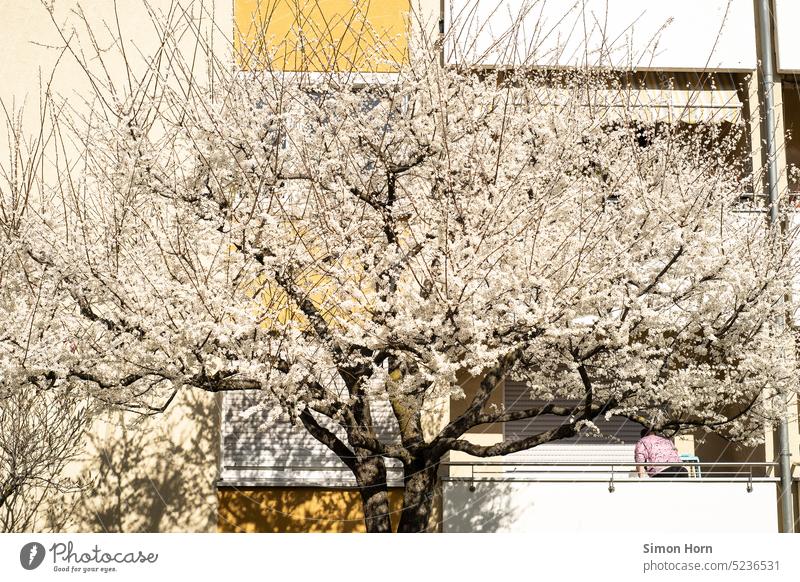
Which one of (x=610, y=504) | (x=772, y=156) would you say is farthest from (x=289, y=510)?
(x=772, y=156)

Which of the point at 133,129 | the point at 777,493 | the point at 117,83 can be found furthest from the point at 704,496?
the point at 117,83

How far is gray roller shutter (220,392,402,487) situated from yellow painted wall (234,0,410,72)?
4.51 m

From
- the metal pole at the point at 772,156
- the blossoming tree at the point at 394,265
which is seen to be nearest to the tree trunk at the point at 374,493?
the blossoming tree at the point at 394,265

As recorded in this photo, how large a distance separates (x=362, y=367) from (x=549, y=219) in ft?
7.61

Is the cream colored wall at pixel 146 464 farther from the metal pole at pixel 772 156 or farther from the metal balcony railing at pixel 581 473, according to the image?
the metal pole at pixel 772 156

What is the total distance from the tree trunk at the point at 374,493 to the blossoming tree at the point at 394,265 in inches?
0.9

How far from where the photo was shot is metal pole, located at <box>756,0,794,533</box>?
13.3 meters

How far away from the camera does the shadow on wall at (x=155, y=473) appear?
14.2m

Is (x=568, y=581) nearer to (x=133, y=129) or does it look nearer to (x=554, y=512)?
(x=554, y=512)

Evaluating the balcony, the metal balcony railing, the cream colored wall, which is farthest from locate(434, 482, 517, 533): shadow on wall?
the cream colored wall

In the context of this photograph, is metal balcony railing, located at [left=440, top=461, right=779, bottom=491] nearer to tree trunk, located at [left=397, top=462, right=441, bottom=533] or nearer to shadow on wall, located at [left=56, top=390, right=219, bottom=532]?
tree trunk, located at [left=397, top=462, right=441, bottom=533]

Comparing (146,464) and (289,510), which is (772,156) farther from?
(146,464)

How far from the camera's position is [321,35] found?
1302 centimetres

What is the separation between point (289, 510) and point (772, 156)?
24.8ft
